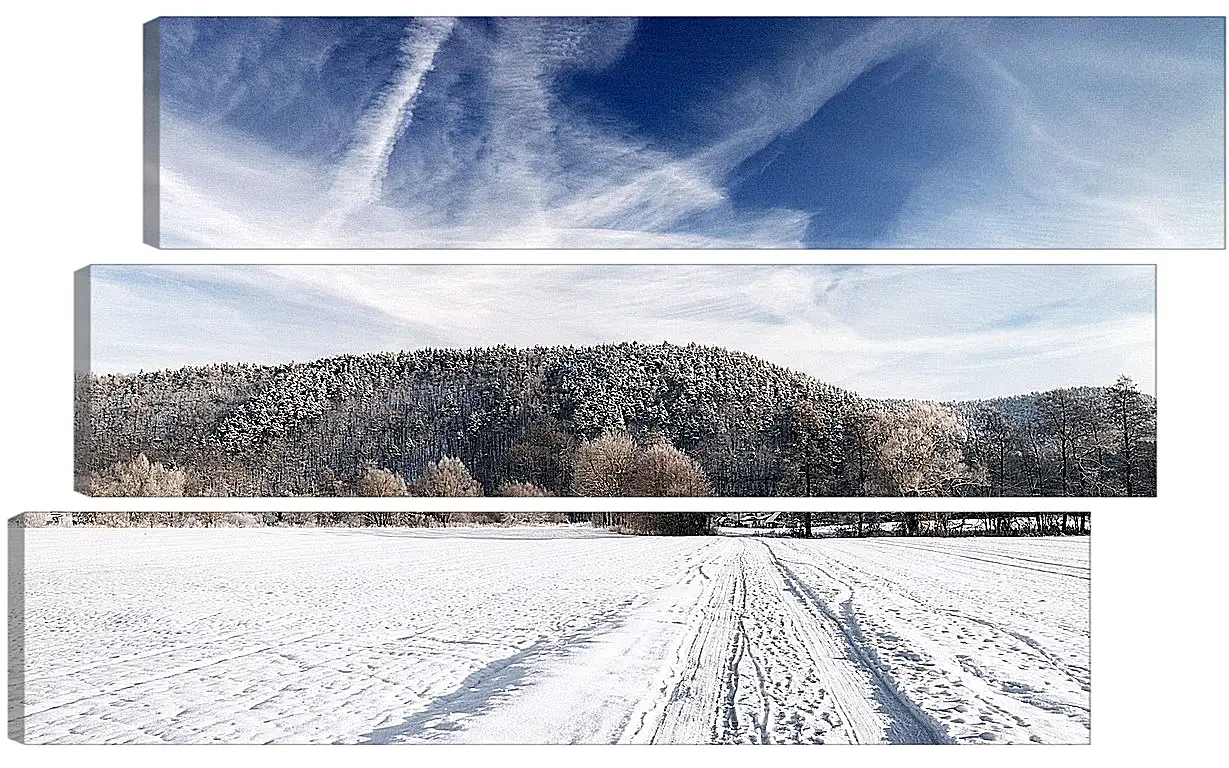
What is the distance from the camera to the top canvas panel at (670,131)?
561 centimetres

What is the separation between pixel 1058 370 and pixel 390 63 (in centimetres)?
361

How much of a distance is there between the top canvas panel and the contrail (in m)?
0.01

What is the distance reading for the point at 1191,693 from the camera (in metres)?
5.46

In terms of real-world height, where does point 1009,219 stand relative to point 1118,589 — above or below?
above

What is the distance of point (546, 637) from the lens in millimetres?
5508

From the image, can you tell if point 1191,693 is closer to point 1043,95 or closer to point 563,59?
point 1043,95

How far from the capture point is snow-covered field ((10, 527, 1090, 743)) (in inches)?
207

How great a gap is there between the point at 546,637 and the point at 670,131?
2.55m

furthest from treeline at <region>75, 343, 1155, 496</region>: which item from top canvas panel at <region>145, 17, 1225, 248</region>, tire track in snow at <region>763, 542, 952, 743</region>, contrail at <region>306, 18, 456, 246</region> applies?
contrail at <region>306, 18, 456, 246</region>

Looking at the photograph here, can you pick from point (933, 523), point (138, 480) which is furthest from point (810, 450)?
point (138, 480)

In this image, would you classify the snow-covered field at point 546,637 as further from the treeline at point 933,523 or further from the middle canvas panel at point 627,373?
the middle canvas panel at point 627,373

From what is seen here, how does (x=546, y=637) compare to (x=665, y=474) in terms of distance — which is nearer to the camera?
(x=546, y=637)

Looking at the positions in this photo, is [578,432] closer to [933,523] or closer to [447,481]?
[447,481]
